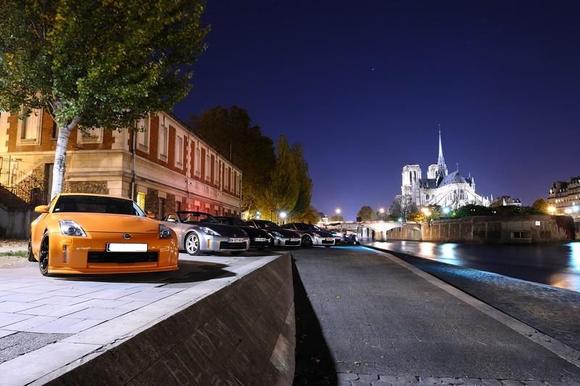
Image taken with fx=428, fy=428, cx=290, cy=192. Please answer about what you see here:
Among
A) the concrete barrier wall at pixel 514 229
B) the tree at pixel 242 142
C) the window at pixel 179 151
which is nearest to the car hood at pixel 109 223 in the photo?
the window at pixel 179 151

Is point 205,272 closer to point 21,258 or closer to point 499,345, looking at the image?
point 499,345

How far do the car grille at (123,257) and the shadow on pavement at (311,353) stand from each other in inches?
102

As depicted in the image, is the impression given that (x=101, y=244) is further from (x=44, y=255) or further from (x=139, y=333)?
(x=139, y=333)

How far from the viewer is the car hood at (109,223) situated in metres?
6.32

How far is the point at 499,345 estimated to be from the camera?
566 centimetres

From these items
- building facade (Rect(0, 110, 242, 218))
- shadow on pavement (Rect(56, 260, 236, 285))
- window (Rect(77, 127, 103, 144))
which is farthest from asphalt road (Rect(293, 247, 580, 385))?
window (Rect(77, 127, 103, 144))

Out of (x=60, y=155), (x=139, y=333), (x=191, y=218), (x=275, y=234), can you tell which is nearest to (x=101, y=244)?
(x=139, y=333)

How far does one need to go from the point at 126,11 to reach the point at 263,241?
32.1ft

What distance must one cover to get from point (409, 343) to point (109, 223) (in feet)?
15.5

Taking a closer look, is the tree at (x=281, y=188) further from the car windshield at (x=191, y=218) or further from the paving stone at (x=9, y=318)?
the paving stone at (x=9, y=318)

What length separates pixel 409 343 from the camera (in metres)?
5.80

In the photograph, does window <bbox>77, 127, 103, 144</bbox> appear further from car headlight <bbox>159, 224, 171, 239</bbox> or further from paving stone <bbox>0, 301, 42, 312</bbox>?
paving stone <bbox>0, 301, 42, 312</bbox>

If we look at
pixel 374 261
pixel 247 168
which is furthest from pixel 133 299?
pixel 247 168

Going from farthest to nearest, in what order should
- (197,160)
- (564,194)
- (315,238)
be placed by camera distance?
(564,194), (197,160), (315,238)
